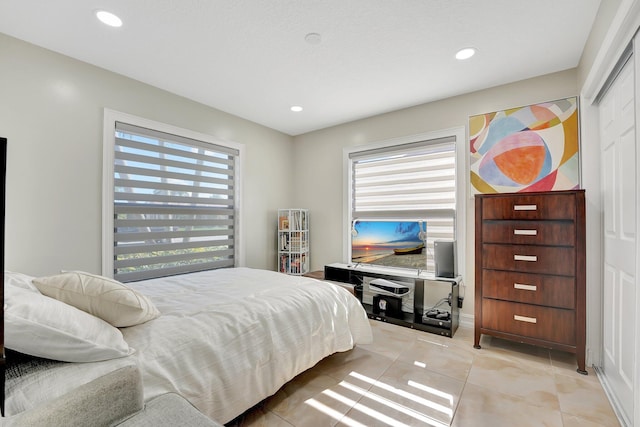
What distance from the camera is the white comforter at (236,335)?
4.13 feet

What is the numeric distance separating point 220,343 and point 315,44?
2136mm

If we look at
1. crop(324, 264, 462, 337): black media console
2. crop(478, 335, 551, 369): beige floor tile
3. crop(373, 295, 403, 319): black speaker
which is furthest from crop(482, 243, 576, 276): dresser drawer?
crop(373, 295, 403, 319): black speaker

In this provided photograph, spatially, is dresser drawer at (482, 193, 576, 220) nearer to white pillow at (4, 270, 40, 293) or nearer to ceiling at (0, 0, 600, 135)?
ceiling at (0, 0, 600, 135)

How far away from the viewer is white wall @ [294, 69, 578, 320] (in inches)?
106

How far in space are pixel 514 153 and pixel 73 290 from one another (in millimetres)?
3427

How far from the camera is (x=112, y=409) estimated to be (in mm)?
880

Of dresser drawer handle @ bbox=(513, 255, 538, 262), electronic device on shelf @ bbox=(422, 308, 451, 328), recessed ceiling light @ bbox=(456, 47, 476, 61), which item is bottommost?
electronic device on shelf @ bbox=(422, 308, 451, 328)

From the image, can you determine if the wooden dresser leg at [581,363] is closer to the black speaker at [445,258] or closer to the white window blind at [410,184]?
the black speaker at [445,258]

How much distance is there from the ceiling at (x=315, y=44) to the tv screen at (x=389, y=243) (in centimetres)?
147

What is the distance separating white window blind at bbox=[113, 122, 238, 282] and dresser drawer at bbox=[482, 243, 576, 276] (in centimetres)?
287

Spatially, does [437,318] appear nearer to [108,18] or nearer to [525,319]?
[525,319]

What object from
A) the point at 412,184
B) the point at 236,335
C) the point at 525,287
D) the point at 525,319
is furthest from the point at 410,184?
the point at 236,335

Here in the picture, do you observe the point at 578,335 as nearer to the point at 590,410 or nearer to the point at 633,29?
the point at 590,410

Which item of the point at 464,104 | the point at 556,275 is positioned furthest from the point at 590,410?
the point at 464,104
